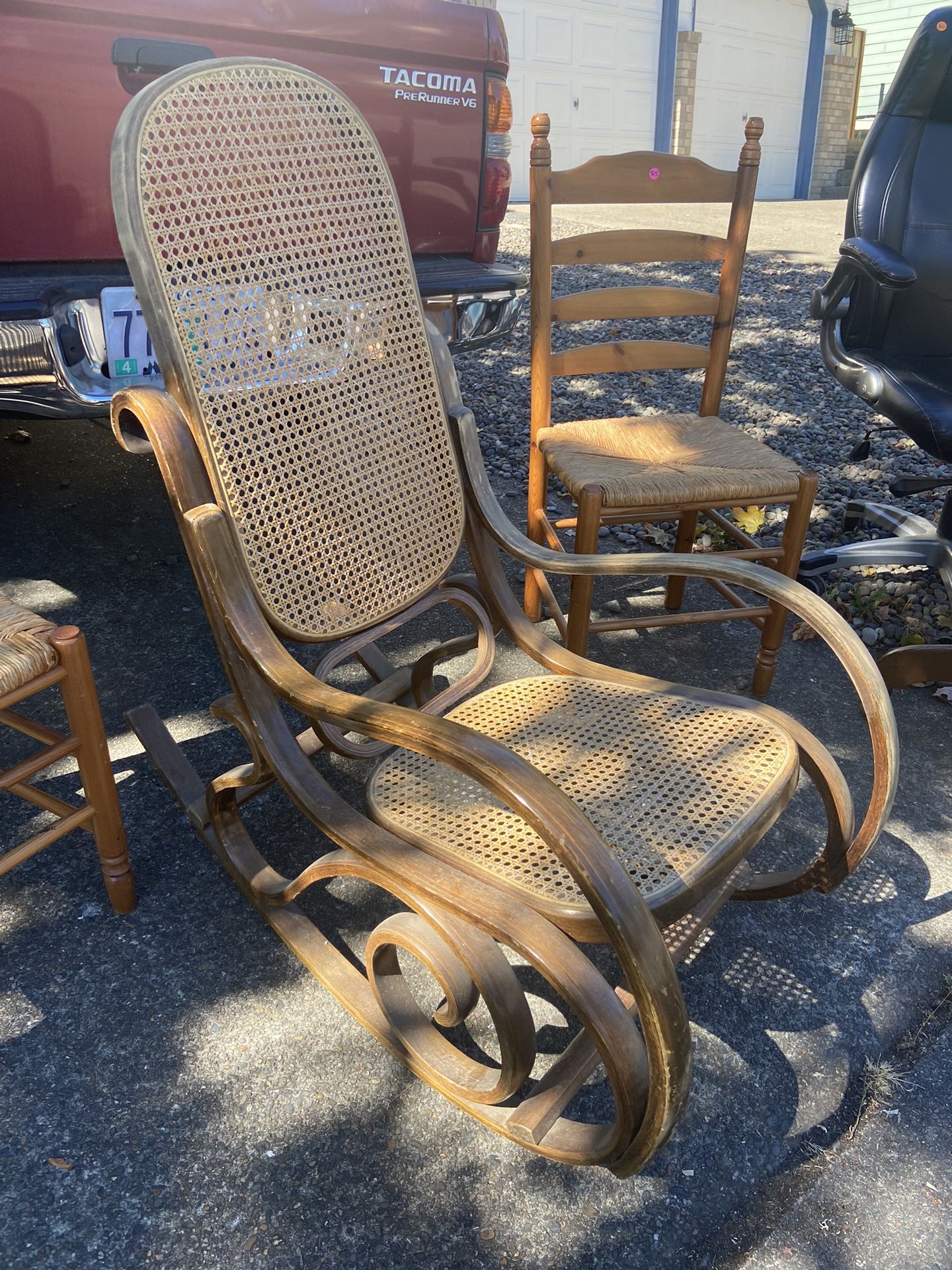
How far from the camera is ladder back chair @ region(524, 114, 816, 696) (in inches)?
87.9

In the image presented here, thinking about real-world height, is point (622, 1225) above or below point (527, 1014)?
below

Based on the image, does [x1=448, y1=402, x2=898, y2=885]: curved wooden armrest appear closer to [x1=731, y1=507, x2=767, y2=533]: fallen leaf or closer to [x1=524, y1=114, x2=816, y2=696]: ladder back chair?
[x1=524, y1=114, x2=816, y2=696]: ladder back chair

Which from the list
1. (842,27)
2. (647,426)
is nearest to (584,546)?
(647,426)

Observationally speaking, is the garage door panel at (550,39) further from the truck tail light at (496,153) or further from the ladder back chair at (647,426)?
the ladder back chair at (647,426)

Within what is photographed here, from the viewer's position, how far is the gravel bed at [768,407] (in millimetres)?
3051

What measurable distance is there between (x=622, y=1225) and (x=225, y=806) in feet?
3.09

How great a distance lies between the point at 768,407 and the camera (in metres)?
4.75

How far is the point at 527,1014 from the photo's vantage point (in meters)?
1.22

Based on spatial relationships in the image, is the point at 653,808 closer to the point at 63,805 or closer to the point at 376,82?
the point at 63,805

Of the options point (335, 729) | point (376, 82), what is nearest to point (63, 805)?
point (335, 729)

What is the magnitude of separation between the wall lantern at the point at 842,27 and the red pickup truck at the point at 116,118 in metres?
11.9

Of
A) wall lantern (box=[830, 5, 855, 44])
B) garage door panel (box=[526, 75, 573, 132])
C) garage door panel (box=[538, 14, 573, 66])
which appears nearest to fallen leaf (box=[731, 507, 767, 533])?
garage door panel (box=[526, 75, 573, 132])

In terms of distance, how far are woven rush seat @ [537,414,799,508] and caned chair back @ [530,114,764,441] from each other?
15 cm

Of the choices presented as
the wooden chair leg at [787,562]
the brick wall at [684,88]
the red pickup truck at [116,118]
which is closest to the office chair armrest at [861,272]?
the wooden chair leg at [787,562]
